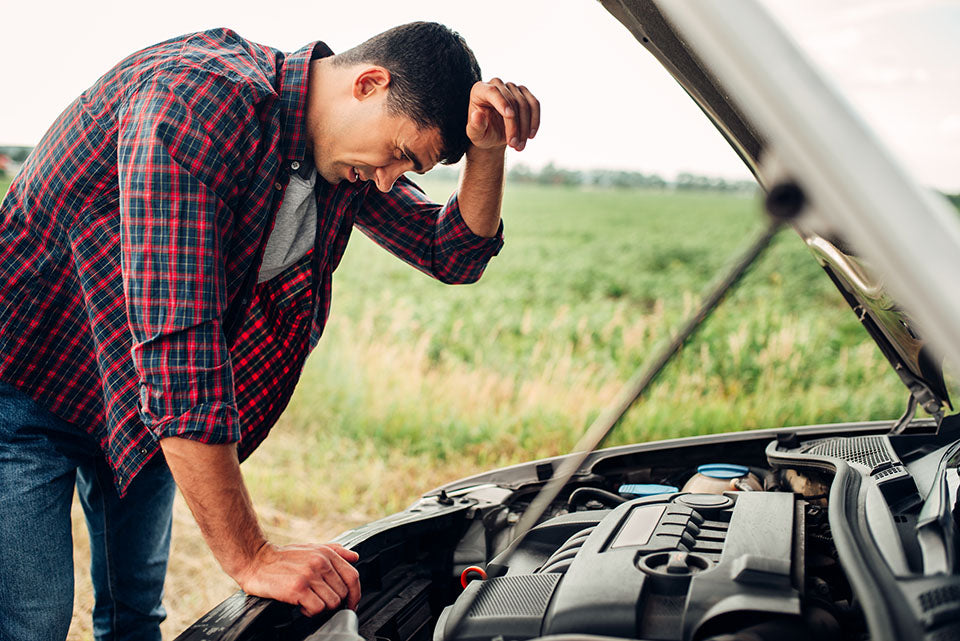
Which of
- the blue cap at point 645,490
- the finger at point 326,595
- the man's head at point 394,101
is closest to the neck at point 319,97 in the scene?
the man's head at point 394,101

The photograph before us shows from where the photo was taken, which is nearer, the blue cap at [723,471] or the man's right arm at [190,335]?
the man's right arm at [190,335]

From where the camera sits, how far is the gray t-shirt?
171cm

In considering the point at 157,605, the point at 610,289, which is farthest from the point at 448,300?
the point at 157,605

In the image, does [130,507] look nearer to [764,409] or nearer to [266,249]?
[266,249]

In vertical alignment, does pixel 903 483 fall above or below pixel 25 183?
below

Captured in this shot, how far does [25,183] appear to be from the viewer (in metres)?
1.59

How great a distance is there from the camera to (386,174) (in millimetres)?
1666

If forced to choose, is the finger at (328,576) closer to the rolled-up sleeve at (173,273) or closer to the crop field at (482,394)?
the rolled-up sleeve at (173,273)

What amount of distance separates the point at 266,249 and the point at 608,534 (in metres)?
0.98

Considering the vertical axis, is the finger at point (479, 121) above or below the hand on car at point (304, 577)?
above

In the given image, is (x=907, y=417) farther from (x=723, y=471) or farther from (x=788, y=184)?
(x=788, y=184)

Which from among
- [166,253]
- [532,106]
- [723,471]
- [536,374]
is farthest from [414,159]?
[536,374]

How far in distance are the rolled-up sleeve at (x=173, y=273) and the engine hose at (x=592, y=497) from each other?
0.83m

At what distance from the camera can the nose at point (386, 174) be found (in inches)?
65.1
